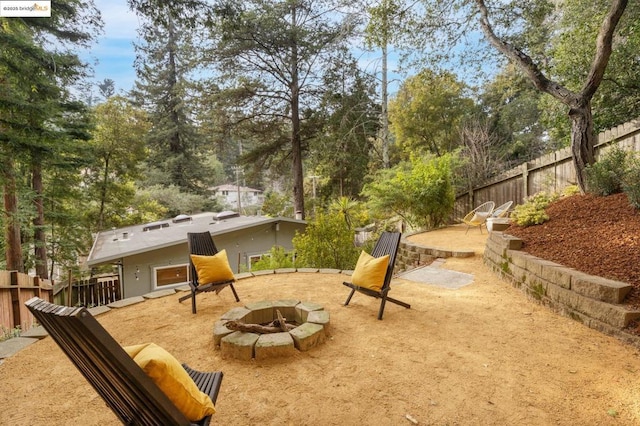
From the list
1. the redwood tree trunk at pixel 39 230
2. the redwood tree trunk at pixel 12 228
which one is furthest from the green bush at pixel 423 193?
the redwood tree trunk at pixel 39 230

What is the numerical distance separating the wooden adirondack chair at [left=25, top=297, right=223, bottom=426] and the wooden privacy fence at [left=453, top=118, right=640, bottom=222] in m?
7.56

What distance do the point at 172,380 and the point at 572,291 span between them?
3571 mm

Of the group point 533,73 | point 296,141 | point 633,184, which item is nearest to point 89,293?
point 296,141

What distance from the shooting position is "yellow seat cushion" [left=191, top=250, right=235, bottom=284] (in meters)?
3.81

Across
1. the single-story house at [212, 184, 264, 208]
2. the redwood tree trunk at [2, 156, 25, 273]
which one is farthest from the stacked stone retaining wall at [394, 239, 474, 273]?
the single-story house at [212, 184, 264, 208]

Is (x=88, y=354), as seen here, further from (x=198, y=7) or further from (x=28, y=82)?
(x=28, y=82)

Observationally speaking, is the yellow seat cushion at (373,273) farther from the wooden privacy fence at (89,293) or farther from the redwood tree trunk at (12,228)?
the wooden privacy fence at (89,293)

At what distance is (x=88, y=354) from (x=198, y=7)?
16.5ft

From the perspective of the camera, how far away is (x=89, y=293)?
893 cm

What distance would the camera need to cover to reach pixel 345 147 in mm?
12641

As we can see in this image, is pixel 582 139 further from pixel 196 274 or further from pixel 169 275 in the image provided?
pixel 169 275

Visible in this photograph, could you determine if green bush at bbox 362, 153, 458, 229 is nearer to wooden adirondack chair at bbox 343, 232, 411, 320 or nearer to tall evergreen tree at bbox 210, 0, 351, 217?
wooden adirondack chair at bbox 343, 232, 411, 320

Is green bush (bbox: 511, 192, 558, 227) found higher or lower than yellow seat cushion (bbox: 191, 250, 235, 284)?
higher

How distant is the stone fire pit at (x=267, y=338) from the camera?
2631 mm
